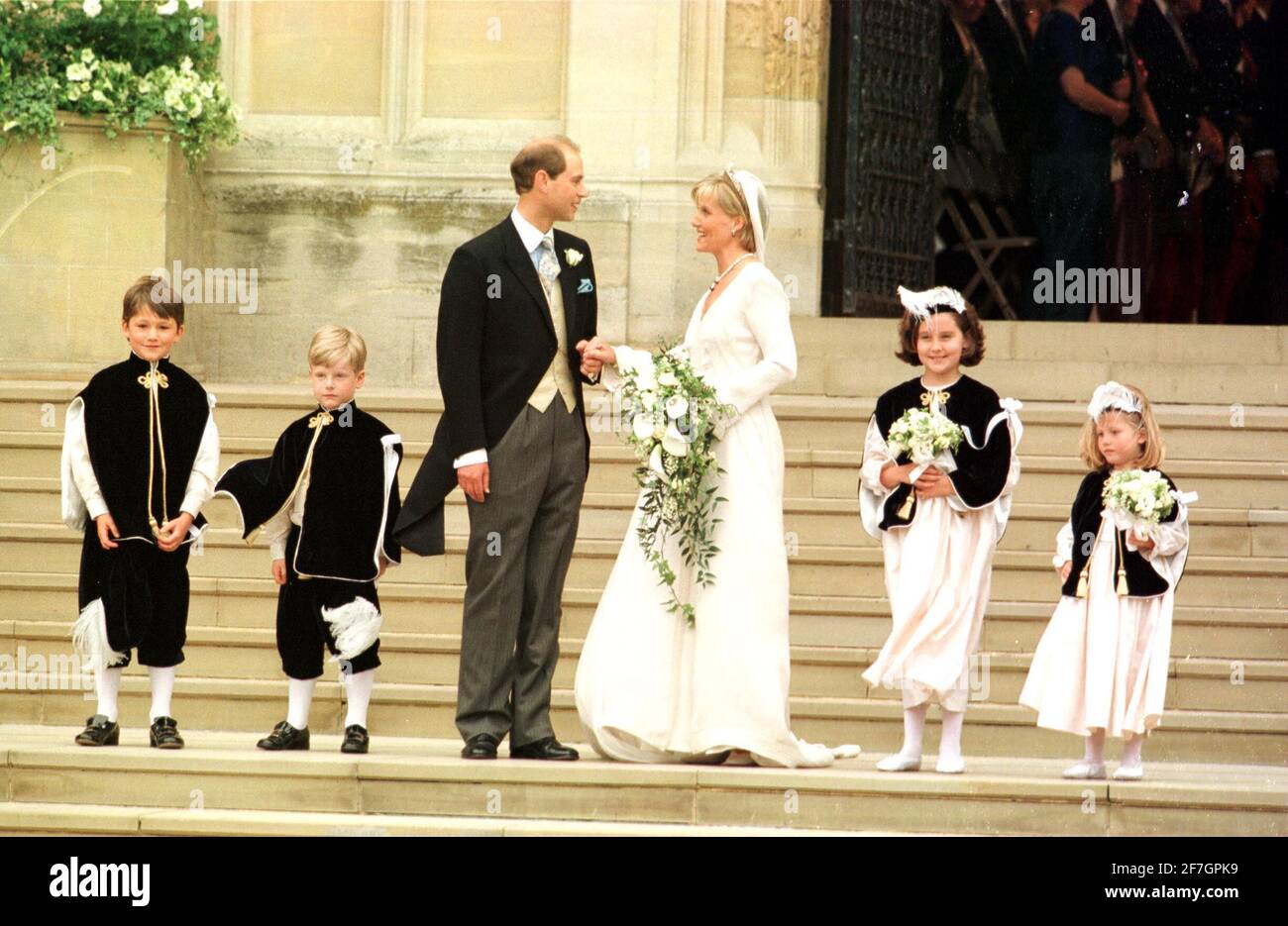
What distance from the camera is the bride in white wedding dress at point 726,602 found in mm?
8289

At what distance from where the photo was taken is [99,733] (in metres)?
8.51

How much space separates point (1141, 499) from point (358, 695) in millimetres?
3046

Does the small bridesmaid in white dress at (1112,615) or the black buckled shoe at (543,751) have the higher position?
the small bridesmaid in white dress at (1112,615)

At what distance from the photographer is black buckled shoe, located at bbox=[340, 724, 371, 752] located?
845cm

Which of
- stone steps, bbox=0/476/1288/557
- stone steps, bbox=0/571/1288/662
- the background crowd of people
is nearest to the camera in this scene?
stone steps, bbox=0/571/1288/662

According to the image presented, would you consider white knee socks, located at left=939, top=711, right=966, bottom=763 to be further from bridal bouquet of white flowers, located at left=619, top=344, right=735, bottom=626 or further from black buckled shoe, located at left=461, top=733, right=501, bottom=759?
black buckled shoe, located at left=461, top=733, right=501, bottom=759

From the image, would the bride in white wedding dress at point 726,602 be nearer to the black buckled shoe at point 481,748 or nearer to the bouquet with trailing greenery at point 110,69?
the black buckled shoe at point 481,748

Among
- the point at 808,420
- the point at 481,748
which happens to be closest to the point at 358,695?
the point at 481,748

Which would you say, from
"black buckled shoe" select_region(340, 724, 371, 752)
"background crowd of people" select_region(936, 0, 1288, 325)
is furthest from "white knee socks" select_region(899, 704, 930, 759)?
"background crowd of people" select_region(936, 0, 1288, 325)

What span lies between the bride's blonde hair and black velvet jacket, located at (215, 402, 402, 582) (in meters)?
1.56

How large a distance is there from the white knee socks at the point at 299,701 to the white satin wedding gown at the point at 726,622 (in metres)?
1.07

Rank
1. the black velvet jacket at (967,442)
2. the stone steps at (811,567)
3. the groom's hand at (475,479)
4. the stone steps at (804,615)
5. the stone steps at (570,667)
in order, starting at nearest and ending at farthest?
1. the groom's hand at (475,479)
2. the black velvet jacket at (967,442)
3. the stone steps at (570,667)
4. the stone steps at (804,615)
5. the stone steps at (811,567)

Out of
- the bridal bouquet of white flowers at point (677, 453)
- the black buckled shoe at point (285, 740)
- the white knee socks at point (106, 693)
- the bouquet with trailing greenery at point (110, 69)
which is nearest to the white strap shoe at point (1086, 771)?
the bridal bouquet of white flowers at point (677, 453)
